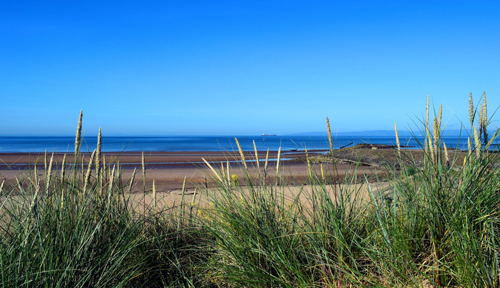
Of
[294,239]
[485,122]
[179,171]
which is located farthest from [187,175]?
[485,122]

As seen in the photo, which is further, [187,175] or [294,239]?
[187,175]

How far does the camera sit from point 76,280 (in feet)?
7.00


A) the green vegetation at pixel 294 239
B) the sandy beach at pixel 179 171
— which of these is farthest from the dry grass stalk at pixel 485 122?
the sandy beach at pixel 179 171

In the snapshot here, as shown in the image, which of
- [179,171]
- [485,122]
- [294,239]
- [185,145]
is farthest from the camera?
[185,145]

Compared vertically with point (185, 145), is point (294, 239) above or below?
above

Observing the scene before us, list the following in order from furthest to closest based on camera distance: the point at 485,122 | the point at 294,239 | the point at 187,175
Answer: the point at 187,175 < the point at 485,122 < the point at 294,239

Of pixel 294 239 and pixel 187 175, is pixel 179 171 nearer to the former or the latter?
pixel 187 175

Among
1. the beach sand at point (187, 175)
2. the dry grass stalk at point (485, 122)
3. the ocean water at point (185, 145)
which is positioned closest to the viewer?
the dry grass stalk at point (485, 122)

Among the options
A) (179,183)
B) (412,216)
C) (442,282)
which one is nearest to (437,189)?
(412,216)

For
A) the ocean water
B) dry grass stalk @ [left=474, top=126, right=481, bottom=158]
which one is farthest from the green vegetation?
the ocean water

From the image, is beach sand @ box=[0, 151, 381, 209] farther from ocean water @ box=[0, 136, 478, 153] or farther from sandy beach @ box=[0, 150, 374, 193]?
ocean water @ box=[0, 136, 478, 153]

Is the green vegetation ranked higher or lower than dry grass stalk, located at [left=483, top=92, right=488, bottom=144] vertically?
lower

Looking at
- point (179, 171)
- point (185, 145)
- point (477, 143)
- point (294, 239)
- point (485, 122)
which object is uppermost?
point (485, 122)

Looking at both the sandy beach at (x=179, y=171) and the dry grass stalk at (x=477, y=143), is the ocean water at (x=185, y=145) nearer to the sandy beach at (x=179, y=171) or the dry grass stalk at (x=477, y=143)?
the dry grass stalk at (x=477, y=143)
